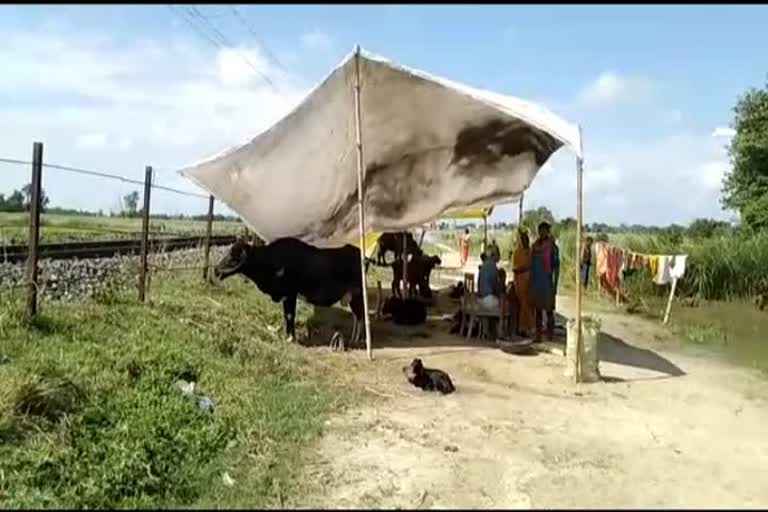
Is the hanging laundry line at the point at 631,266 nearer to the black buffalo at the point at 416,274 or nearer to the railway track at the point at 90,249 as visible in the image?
the black buffalo at the point at 416,274

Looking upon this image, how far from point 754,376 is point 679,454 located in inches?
209

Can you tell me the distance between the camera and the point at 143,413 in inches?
253

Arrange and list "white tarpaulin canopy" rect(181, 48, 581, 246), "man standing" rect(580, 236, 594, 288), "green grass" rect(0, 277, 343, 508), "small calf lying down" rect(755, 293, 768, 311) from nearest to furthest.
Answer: "green grass" rect(0, 277, 343, 508)
"white tarpaulin canopy" rect(181, 48, 581, 246)
"man standing" rect(580, 236, 594, 288)
"small calf lying down" rect(755, 293, 768, 311)

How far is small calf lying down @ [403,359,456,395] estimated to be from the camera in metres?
8.30

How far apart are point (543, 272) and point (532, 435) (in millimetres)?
5298

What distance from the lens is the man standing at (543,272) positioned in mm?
11719

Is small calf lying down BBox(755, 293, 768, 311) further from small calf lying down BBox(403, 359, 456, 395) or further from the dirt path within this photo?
small calf lying down BBox(403, 359, 456, 395)

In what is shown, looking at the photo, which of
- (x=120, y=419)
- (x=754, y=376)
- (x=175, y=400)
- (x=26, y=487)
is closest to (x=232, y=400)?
(x=175, y=400)

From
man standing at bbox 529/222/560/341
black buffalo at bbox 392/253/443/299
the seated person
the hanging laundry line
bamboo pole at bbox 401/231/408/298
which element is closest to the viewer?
man standing at bbox 529/222/560/341

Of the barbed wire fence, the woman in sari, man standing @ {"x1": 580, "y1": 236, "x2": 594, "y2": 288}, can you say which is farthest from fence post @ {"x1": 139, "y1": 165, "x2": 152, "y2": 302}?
man standing @ {"x1": 580, "y1": 236, "x2": 594, "y2": 288}

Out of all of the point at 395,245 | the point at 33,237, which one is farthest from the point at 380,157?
the point at 395,245

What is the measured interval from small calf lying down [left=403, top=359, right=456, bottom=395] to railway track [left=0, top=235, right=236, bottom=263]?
21.5 ft

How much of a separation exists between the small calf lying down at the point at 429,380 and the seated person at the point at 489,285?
3.67 metres

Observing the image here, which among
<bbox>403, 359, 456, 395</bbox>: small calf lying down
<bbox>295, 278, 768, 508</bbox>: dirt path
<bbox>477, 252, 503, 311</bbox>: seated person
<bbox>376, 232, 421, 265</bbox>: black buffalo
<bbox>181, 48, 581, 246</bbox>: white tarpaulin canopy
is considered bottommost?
<bbox>295, 278, 768, 508</bbox>: dirt path
